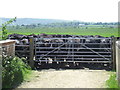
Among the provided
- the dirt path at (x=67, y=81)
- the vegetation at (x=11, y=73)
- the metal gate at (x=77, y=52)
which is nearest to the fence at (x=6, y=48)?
the vegetation at (x=11, y=73)

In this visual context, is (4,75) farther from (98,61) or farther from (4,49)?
(98,61)

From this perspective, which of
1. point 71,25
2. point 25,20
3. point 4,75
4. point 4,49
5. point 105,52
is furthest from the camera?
point 71,25

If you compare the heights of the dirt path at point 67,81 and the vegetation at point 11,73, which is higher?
the vegetation at point 11,73

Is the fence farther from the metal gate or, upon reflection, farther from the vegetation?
the metal gate

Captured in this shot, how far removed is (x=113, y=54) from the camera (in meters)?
8.74

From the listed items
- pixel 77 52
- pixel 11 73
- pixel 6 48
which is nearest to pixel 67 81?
pixel 11 73

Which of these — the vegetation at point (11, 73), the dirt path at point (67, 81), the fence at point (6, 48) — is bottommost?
the dirt path at point (67, 81)

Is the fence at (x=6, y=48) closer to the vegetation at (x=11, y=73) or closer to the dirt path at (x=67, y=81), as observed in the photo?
the vegetation at (x=11, y=73)

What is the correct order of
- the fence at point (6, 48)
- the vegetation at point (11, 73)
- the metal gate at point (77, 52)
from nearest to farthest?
the vegetation at point (11, 73)
the fence at point (6, 48)
the metal gate at point (77, 52)

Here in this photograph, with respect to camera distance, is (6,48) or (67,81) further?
(6,48)

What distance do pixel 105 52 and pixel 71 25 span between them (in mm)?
134362

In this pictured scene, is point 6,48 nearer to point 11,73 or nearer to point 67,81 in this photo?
point 11,73

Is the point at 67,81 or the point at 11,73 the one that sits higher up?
the point at 11,73

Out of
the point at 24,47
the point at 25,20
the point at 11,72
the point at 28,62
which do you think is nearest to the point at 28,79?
the point at 11,72
